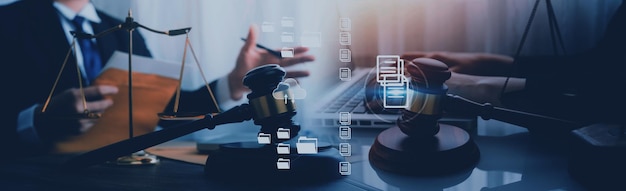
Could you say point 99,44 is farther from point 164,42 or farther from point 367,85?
point 367,85

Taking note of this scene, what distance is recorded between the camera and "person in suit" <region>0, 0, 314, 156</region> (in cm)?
109

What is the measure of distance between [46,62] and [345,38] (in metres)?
0.70

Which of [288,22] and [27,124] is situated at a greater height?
[288,22]

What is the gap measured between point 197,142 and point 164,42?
23 centimetres

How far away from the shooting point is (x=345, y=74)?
0.83m

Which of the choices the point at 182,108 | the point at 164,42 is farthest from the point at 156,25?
the point at 182,108

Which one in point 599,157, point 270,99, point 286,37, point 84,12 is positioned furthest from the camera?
point 84,12

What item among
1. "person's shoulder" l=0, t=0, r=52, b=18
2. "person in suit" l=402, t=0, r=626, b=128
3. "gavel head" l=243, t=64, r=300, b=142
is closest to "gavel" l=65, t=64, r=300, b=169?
"gavel head" l=243, t=64, r=300, b=142

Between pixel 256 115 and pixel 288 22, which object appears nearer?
pixel 256 115

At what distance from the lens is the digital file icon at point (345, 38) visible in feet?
2.70

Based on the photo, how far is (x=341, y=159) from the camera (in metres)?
0.77

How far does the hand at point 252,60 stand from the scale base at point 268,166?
0.16 metres

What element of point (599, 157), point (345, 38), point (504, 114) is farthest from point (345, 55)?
point (599, 157)

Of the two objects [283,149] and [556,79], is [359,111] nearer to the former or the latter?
[283,149]
